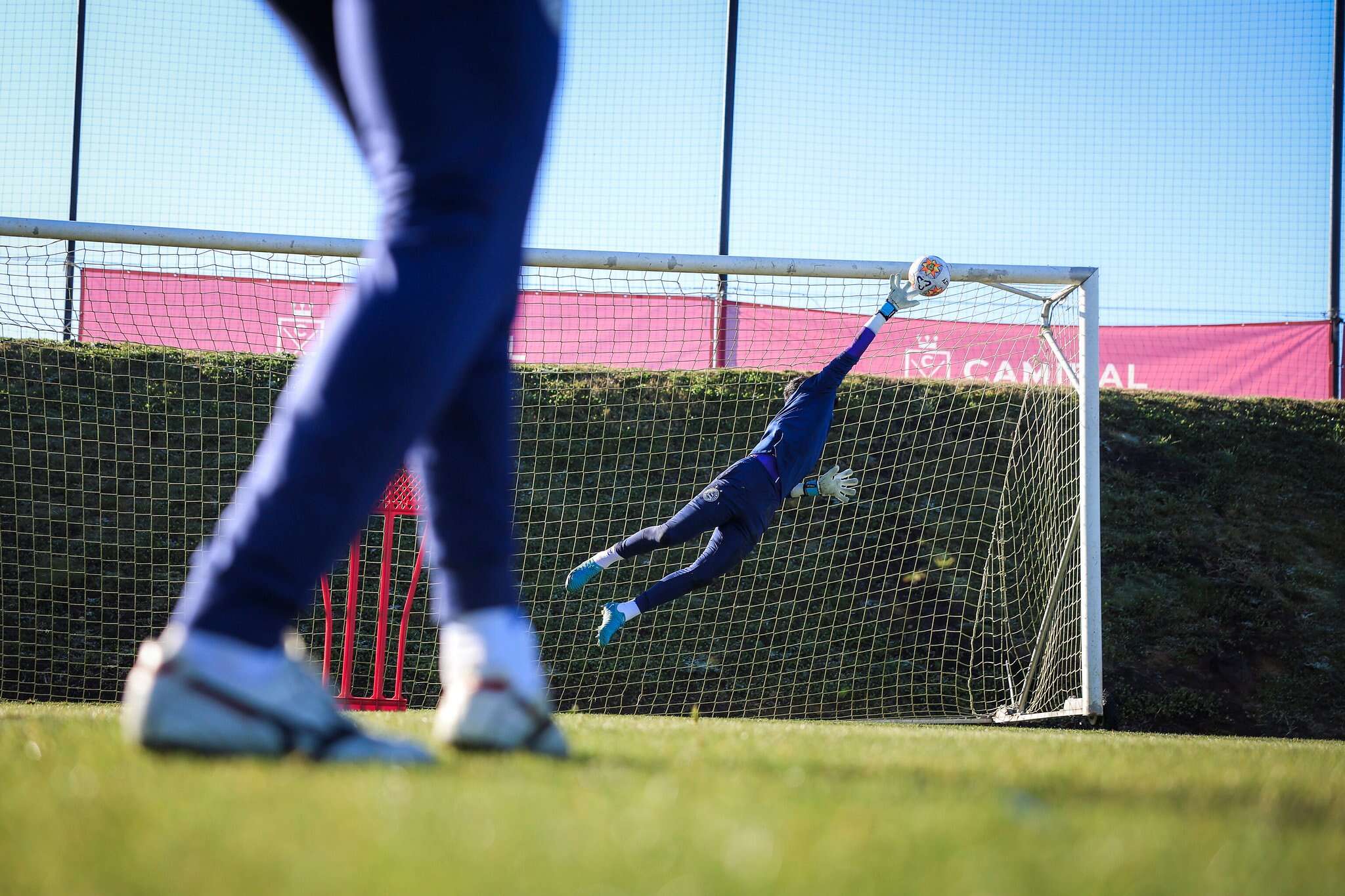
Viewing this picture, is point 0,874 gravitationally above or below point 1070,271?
below

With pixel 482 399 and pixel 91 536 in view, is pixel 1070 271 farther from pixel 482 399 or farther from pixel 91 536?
pixel 91 536

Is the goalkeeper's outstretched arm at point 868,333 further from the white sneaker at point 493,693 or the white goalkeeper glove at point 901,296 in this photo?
the white sneaker at point 493,693

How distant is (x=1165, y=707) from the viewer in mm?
6910

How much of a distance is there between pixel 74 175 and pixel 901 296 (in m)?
6.66

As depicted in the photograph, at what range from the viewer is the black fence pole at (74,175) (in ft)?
23.6

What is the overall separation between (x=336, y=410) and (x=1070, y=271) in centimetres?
542

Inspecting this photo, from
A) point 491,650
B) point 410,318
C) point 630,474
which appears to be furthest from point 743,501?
point 410,318

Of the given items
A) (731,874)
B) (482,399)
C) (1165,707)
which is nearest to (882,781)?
(731,874)

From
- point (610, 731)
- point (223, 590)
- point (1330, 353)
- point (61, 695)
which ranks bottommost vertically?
point (61, 695)

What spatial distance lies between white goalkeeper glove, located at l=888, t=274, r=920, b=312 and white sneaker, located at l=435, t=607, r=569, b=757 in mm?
4979

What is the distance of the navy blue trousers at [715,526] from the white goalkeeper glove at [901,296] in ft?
4.02

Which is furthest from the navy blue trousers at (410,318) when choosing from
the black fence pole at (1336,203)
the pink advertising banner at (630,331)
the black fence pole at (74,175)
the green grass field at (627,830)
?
the black fence pole at (1336,203)

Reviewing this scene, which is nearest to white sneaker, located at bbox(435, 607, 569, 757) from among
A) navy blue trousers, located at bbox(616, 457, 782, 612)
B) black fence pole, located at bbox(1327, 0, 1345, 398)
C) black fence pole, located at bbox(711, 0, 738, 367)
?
navy blue trousers, located at bbox(616, 457, 782, 612)

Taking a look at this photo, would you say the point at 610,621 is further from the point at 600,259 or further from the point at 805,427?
the point at 600,259
